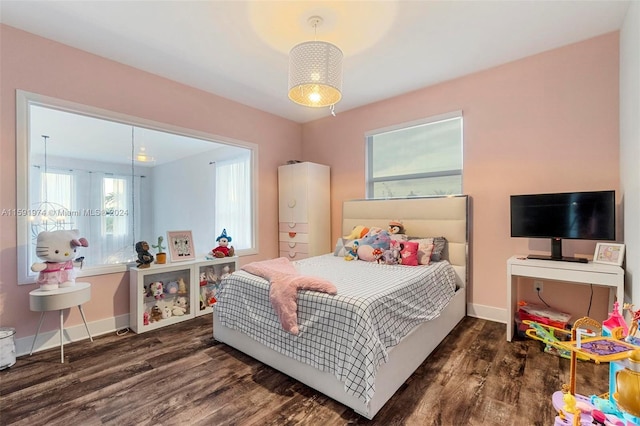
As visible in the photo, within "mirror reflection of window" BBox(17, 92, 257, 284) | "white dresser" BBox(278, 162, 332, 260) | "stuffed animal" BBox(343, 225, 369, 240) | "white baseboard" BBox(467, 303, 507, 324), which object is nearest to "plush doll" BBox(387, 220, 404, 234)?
"stuffed animal" BBox(343, 225, 369, 240)

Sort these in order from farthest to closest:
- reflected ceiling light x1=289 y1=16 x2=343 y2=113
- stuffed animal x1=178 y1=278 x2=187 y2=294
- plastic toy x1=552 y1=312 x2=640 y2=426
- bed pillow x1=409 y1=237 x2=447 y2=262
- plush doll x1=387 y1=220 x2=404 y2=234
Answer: plush doll x1=387 y1=220 x2=404 y2=234
stuffed animal x1=178 y1=278 x2=187 y2=294
bed pillow x1=409 y1=237 x2=447 y2=262
reflected ceiling light x1=289 y1=16 x2=343 y2=113
plastic toy x1=552 y1=312 x2=640 y2=426

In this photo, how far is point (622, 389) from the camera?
104cm

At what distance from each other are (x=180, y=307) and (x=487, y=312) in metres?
3.27

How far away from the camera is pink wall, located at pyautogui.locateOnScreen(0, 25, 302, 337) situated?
2.26 m

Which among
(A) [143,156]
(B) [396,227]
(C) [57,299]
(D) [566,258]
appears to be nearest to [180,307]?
(C) [57,299]

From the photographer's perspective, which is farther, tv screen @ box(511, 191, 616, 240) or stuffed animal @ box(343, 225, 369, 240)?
stuffed animal @ box(343, 225, 369, 240)

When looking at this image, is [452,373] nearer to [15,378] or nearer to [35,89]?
[15,378]

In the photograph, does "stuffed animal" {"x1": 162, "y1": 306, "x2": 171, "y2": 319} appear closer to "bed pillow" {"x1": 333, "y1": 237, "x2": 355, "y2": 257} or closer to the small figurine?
the small figurine

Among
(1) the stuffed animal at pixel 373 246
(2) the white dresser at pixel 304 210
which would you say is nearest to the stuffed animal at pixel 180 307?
(2) the white dresser at pixel 304 210

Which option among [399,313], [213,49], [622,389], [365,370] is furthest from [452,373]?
[213,49]

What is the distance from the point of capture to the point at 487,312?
118 inches

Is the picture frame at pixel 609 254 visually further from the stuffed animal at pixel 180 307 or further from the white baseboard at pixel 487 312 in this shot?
the stuffed animal at pixel 180 307

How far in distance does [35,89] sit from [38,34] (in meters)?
0.45

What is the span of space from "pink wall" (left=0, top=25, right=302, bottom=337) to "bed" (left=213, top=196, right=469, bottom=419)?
1.37 meters
